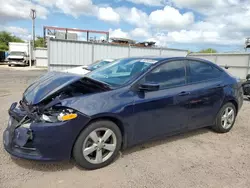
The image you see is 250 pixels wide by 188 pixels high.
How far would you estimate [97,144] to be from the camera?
9.27ft

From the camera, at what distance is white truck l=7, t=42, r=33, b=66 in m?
26.2

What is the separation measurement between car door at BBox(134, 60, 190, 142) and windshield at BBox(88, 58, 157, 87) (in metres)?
0.21

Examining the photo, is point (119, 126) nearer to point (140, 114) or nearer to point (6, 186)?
point (140, 114)

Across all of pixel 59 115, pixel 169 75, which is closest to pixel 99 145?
pixel 59 115

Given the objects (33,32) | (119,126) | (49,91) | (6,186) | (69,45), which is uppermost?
(33,32)

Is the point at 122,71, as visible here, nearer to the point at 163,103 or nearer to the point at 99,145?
the point at 163,103

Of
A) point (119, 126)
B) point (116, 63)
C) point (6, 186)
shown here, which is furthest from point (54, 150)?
point (116, 63)

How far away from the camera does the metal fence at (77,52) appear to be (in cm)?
1064

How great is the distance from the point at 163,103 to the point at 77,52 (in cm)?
888

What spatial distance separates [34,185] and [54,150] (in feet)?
1.45

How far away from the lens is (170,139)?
3.96 metres

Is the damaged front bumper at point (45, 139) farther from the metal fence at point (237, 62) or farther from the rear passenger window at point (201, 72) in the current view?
the metal fence at point (237, 62)

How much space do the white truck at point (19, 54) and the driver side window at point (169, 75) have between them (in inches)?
1059

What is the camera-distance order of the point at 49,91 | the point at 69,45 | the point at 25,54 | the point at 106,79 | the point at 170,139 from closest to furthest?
the point at 49,91 < the point at 106,79 < the point at 170,139 < the point at 69,45 < the point at 25,54
